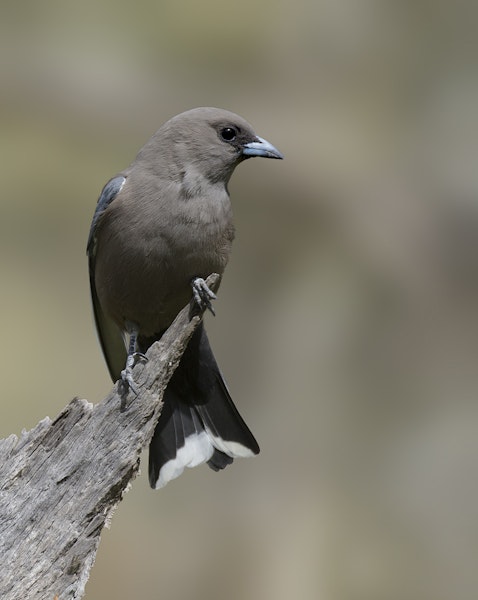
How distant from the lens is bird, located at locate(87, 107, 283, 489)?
3447 mm

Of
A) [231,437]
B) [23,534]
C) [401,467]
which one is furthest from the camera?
[401,467]

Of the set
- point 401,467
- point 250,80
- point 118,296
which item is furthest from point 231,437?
point 250,80

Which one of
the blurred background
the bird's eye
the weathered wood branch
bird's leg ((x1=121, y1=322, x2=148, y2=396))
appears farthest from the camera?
the blurred background

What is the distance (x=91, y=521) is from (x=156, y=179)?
55.8 inches

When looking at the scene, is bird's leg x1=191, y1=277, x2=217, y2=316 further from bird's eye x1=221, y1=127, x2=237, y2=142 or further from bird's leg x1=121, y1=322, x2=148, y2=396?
bird's eye x1=221, y1=127, x2=237, y2=142

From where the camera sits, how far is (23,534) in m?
2.96

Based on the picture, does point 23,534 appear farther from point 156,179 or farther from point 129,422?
point 156,179

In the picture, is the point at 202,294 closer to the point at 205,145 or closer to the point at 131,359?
the point at 131,359

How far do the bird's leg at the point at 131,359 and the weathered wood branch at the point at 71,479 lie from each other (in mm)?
26

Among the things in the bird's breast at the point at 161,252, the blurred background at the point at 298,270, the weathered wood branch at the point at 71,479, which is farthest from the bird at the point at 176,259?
the blurred background at the point at 298,270

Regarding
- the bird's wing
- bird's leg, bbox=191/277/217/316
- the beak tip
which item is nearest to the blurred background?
the bird's wing

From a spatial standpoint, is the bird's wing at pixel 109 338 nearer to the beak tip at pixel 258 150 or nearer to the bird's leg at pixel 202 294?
the bird's leg at pixel 202 294

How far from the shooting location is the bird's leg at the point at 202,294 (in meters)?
3.30

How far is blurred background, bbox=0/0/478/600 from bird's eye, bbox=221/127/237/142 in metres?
2.80
